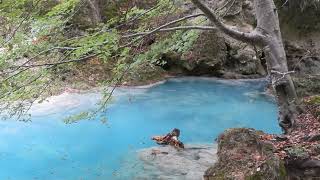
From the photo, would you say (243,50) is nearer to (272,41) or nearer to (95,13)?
(95,13)

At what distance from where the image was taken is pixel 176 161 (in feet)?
26.5

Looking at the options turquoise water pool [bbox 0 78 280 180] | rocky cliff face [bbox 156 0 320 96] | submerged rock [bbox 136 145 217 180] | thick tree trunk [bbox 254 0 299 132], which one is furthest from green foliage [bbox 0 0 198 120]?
rocky cliff face [bbox 156 0 320 96]

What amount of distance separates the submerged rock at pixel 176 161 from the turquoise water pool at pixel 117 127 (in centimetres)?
39

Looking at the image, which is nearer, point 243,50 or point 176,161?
point 176,161

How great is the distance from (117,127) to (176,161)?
3231 mm

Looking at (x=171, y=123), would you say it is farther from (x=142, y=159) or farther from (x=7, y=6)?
(x=7, y=6)

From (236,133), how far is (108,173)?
10.2ft

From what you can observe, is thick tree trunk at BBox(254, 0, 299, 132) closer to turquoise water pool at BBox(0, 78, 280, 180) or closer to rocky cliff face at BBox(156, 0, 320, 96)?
turquoise water pool at BBox(0, 78, 280, 180)

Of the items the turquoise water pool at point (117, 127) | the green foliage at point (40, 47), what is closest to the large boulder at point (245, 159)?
the green foliage at point (40, 47)

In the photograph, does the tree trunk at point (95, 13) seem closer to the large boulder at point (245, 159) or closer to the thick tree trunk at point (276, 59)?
the thick tree trunk at point (276, 59)

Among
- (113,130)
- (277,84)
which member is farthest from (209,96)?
(277,84)

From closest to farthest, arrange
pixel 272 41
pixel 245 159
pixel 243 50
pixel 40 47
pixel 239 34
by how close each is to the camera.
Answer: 1. pixel 245 159
2. pixel 40 47
3. pixel 239 34
4. pixel 272 41
5. pixel 243 50

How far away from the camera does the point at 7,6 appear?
5.16 m

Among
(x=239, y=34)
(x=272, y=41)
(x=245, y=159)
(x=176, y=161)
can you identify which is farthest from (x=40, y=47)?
(x=176, y=161)
